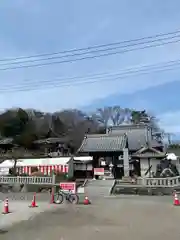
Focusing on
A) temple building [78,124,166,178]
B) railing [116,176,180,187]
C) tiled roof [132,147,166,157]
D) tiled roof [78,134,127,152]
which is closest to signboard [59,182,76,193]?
→ railing [116,176,180,187]

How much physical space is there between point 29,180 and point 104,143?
13.9 m

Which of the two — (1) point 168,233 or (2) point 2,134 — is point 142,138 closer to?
(2) point 2,134

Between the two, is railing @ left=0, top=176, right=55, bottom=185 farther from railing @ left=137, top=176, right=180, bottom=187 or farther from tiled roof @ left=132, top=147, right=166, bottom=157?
tiled roof @ left=132, top=147, right=166, bottom=157

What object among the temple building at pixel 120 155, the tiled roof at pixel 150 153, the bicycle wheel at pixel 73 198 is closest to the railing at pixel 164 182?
the bicycle wheel at pixel 73 198

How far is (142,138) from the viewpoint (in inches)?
1773

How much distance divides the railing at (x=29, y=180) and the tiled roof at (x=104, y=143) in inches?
463

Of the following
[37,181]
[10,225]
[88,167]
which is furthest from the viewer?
[88,167]

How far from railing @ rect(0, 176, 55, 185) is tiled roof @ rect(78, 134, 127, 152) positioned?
38.6ft

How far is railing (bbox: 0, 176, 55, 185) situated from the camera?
24.3m

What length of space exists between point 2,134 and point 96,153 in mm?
29788

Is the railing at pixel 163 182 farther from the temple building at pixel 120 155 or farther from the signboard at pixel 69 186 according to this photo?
the temple building at pixel 120 155

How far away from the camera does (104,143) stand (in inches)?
1457

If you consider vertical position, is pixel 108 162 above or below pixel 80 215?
above

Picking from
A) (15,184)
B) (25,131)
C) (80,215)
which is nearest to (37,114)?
(25,131)
